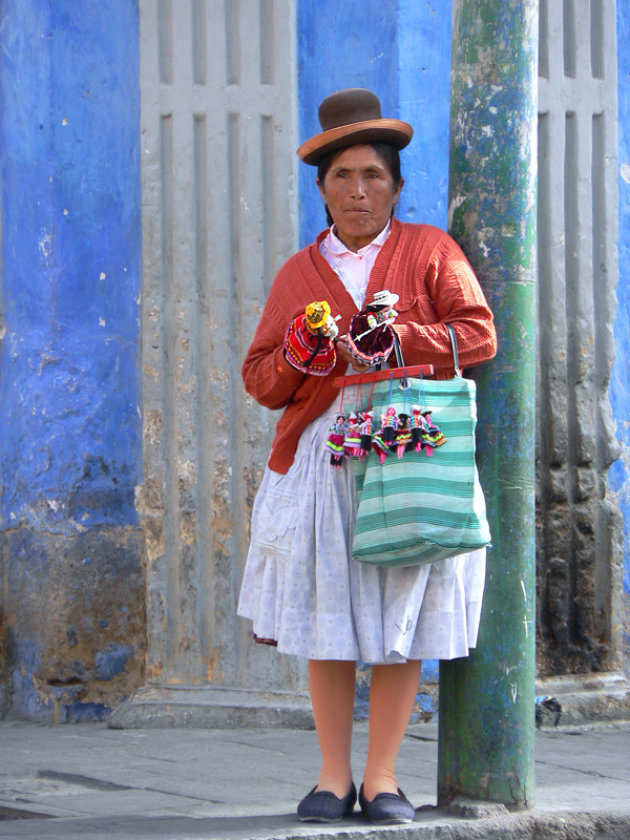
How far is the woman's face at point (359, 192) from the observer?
3396 mm

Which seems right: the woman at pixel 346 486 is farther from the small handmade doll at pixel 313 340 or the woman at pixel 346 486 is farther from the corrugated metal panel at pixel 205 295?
the corrugated metal panel at pixel 205 295

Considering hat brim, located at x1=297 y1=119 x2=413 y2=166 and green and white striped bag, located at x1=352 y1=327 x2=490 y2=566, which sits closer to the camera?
green and white striped bag, located at x1=352 y1=327 x2=490 y2=566

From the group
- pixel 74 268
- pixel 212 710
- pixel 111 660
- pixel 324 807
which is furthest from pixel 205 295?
pixel 324 807

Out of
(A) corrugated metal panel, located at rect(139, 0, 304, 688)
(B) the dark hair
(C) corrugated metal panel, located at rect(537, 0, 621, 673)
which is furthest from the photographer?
(C) corrugated metal panel, located at rect(537, 0, 621, 673)

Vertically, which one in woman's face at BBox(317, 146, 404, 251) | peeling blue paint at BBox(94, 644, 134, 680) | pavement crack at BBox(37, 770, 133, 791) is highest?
woman's face at BBox(317, 146, 404, 251)

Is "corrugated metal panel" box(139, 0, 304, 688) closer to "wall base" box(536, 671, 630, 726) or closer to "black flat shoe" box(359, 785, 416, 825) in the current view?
"wall base" box(536, 671, 630, 726)

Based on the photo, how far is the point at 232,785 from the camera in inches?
154

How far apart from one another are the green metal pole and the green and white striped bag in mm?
186

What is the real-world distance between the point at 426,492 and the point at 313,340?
1.51 feet

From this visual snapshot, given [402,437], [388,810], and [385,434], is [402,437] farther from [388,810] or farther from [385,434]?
[388,810]

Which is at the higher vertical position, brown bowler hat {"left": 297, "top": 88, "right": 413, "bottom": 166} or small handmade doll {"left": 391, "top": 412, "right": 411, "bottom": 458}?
brown bowler hat {"left": 297, "top": 88, "right": 413, "bottom": 166}

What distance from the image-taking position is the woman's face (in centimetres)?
340

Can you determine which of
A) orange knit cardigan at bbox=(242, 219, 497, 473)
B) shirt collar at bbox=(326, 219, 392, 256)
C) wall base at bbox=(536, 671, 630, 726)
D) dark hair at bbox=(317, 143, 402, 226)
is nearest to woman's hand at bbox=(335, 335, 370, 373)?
orange knit cardigan at bbox=(242, 219, 497, 473)

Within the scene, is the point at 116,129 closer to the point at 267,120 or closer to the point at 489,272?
the point at 267,120
